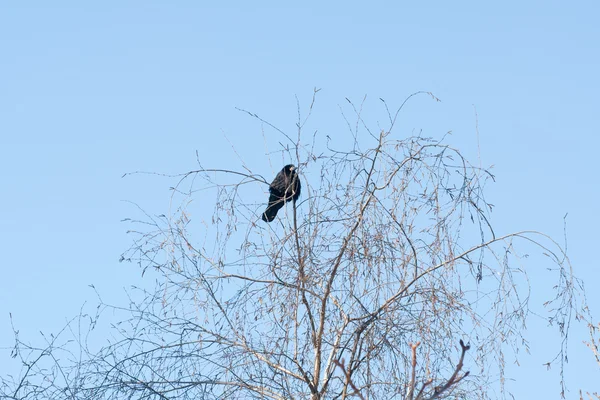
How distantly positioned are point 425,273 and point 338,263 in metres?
0.43

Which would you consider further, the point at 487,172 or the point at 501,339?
the point at 487,172

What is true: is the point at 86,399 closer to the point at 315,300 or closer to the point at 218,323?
the point at 218,323

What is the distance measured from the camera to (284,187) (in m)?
4.78

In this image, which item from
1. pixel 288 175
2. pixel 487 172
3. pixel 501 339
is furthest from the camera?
pixel 288 175

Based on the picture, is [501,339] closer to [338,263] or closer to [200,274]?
[338,263]

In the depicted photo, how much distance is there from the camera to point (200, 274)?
176 inches

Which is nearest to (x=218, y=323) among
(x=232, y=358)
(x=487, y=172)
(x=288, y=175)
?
(x=232, y=358)

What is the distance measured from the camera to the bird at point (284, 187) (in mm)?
4539

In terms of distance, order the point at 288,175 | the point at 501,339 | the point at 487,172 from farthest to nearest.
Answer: the point at 288,175 → the point at 487,172 → the point at 501,339

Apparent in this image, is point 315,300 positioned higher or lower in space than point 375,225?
lower

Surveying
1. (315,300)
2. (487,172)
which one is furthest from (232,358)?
(487,172)

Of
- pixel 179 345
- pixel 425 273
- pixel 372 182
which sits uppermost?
pixel 372 182

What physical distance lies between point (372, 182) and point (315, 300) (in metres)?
0.66

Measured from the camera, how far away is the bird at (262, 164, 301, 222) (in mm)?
4539
